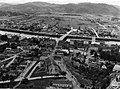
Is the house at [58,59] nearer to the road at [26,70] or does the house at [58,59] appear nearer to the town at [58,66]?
the town at [58,66]

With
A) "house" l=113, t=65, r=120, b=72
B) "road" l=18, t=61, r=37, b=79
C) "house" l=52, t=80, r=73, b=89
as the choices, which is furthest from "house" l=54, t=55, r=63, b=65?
"house" l=113, t=65, r=120, b=72

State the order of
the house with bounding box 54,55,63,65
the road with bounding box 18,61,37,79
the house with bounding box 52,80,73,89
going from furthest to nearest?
the house with bounding box 54,55,63,65, the road with bounding box 18,61,37,79, the house with bounding box 52,80,73,89

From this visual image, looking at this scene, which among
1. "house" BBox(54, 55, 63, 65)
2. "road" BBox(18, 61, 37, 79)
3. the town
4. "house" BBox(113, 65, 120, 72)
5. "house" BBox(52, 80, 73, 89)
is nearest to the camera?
"house" BBox(52, 80, 73, 89)

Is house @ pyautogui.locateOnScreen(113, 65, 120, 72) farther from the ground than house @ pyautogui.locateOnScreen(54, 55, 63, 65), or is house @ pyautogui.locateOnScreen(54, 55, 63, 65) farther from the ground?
house @ pyautogui.locateOnScreen(54, 55, 63, 65)

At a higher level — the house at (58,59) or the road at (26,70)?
the house at (58,59)

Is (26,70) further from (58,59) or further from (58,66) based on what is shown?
(58,59)

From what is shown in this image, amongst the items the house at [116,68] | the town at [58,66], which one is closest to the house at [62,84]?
the town at [58,66]

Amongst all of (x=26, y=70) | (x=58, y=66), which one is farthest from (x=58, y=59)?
(x=26, y=70)

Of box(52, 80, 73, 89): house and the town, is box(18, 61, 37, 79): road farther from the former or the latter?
box(52, 80, 73, 89): house

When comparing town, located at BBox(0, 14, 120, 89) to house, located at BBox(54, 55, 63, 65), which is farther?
house, located at BBox(54, 55, 63, 65)
